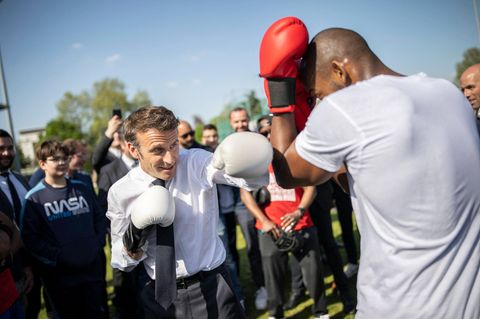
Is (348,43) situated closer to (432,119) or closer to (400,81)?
(400,81)

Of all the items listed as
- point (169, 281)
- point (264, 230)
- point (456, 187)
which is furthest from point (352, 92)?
point (264, 230)

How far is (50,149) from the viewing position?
12.8 feet

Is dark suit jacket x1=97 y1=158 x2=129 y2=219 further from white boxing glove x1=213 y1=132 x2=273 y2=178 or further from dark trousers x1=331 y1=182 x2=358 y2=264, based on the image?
white boxing glove x1=213 y1=132 x2=273 y2=178

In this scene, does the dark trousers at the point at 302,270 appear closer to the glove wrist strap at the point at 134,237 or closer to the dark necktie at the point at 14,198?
the glove wrist strap at the point at 134,237

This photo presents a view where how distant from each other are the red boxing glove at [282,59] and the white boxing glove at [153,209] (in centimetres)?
83

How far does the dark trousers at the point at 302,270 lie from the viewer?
401cm

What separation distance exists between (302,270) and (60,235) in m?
2.49

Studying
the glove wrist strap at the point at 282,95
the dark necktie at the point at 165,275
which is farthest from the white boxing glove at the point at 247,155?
the dark necktie at the point at 165,275

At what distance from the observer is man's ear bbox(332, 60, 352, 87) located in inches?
57.6

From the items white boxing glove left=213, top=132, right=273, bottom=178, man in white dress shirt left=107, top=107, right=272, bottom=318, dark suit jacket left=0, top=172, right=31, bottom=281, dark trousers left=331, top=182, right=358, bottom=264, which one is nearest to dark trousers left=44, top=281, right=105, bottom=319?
dark suit jacket left=0, top=172, right=31, bottom=281

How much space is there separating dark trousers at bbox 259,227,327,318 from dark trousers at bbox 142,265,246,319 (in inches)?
74.6

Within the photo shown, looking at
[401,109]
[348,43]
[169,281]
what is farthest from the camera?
[169,281]

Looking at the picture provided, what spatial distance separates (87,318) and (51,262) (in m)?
0.64

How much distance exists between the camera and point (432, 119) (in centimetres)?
124
